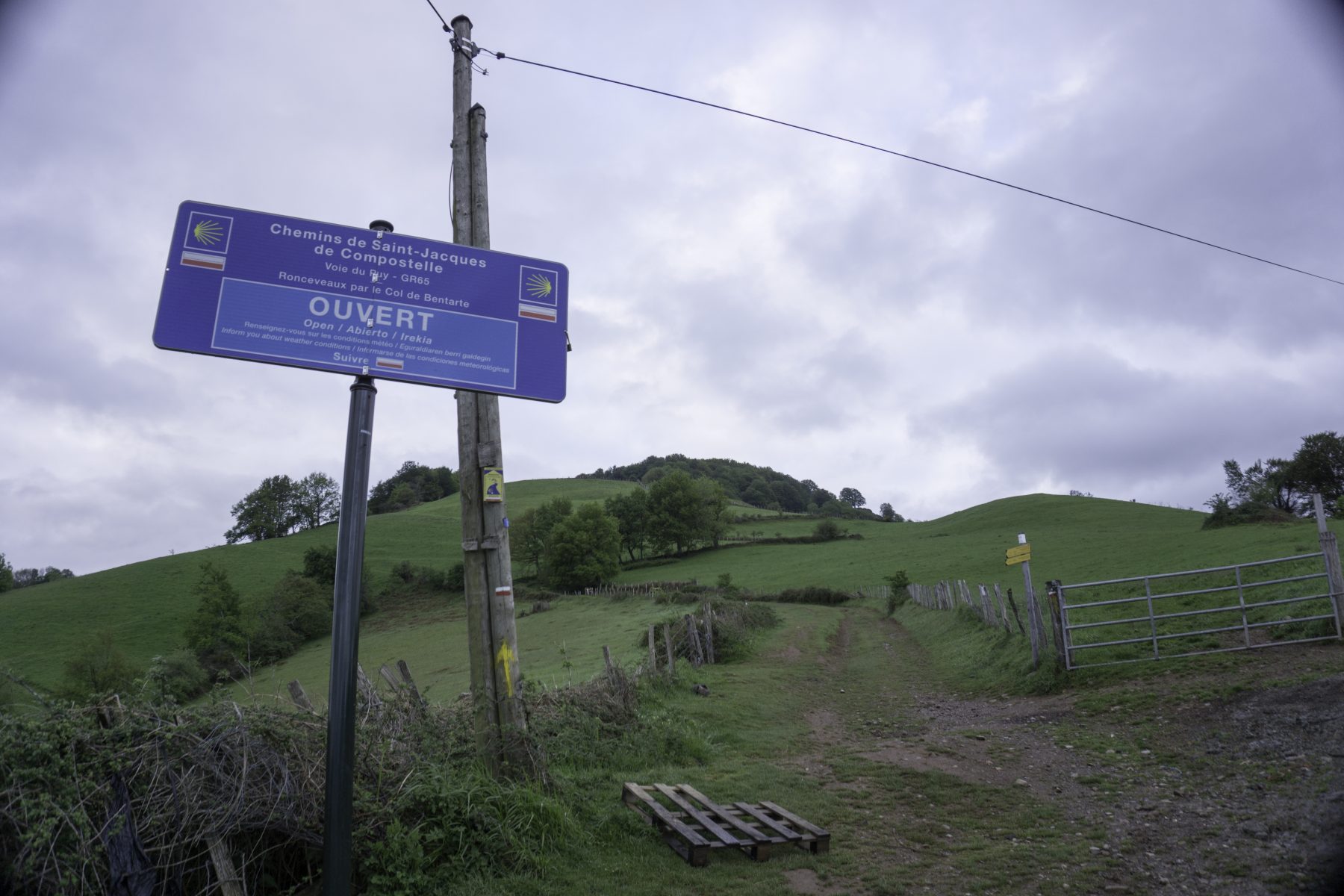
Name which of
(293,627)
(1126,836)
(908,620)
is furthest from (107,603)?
(1126,836)

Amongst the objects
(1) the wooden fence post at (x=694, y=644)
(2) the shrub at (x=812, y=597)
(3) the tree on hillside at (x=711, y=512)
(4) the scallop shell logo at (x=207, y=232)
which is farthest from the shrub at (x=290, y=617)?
(4) the scallop shell logo at (x=207, y=232)

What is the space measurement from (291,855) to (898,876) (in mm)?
4536

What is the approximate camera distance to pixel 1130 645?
13461 mm

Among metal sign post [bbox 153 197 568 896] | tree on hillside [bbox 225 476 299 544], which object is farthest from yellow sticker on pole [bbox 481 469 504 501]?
tree on hillside [bbox 225 476 299 544]

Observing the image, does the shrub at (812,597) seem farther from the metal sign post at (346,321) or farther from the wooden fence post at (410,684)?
the metal sign post at (346,321)

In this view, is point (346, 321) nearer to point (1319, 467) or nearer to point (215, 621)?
point (215, 621)

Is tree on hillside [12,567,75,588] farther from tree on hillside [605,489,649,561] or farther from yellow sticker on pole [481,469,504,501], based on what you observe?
yellow sticker on pole [481,469,504,501]

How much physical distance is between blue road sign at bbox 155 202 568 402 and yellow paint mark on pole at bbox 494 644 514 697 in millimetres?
2450

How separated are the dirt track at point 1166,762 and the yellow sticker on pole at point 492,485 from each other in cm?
394

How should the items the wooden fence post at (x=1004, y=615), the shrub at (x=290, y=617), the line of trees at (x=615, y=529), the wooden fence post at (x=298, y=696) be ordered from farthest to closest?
the line of trees at (x=615, y=529) < the shrub at (x=290, y=617) < the wooden fence post at (x=1004, y=615) < the wooden fence post at (x=298, y=696)

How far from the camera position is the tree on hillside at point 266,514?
90.4 meters

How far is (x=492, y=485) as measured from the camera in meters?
6.11

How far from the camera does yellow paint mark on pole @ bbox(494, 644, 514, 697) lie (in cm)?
606

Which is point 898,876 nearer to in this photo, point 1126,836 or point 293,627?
point 1126,836
